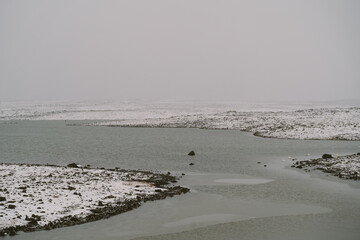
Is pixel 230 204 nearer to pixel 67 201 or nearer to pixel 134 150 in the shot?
pixel 67 201

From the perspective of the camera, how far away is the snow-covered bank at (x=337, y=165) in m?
27.3

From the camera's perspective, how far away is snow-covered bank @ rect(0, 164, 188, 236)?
16531mm

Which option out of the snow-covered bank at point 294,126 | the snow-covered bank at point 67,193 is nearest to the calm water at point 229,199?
the snow-covered bank at point 67,193

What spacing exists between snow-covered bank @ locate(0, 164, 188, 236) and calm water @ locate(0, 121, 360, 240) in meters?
0.86

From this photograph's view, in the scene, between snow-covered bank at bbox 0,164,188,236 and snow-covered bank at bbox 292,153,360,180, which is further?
snow-covered bank at bbox 292,153,360,180

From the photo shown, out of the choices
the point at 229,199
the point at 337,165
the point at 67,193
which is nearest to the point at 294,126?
the point at 337,165

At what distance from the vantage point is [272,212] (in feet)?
61.6

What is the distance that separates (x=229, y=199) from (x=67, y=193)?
9.07m

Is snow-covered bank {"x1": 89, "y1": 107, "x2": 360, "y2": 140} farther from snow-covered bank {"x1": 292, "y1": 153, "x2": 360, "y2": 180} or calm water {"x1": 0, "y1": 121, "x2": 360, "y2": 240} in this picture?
snow-covered bank {"x1": 292, "y1": 153, "x2": 360, "y2": 180}

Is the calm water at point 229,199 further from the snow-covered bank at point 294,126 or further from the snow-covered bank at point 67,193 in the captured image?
the snow-covered bank at point 294,126

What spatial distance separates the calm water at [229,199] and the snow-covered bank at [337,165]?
1.56 m

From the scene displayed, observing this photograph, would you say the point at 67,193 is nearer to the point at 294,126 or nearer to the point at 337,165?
the point at 337,165

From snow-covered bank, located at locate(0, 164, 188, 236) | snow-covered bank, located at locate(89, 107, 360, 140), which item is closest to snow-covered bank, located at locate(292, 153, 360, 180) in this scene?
snow-covered bank, located at locate(0, 164, 188, 236)

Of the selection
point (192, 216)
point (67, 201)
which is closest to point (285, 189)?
point (192, 216)
